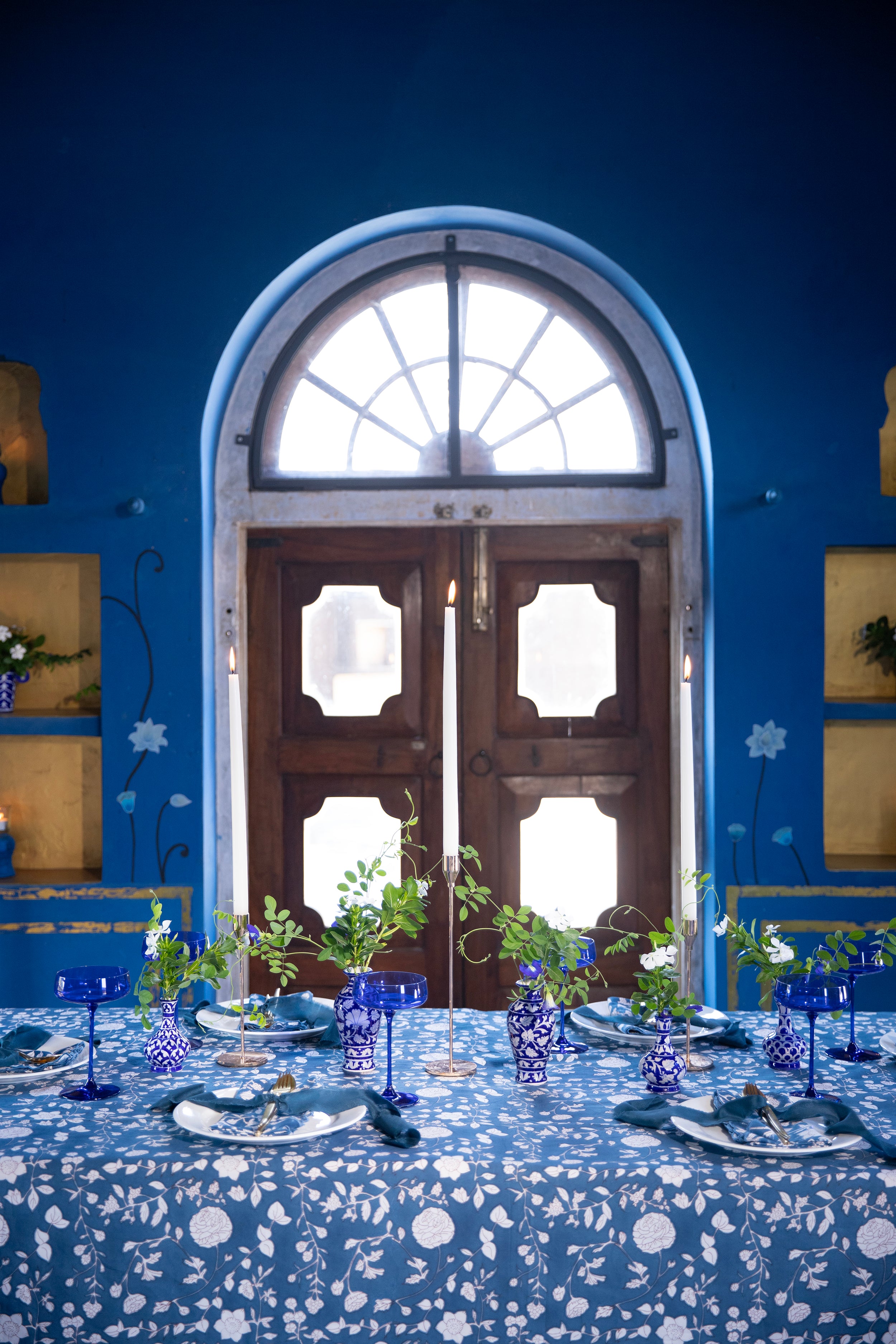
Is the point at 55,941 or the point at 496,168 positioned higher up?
the point at 496,168

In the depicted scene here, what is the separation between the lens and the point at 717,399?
324 cm

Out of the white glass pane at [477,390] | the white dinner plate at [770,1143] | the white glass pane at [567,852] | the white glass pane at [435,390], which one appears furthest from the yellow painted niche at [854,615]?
the white dinner plate at [770,1143]

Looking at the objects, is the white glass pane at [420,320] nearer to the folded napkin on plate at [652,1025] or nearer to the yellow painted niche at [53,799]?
the yellow painted niche at [53,799]

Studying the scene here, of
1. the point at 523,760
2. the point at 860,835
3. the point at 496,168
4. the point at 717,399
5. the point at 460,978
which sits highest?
the point at 496,168

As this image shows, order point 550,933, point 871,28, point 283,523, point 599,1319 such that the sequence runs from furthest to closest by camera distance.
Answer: point 283,523
point 871,28
point 550,933
point 599,1319

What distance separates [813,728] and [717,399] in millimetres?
1032

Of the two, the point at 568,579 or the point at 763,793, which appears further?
the point at 568,579

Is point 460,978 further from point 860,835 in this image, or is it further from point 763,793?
point 860,835

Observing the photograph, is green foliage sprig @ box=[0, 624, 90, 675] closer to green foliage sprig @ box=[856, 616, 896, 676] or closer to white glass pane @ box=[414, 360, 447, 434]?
white glass pane @ box=[414, 360, 447, 434]

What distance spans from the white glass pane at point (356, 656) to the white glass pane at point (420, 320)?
2.70 ft

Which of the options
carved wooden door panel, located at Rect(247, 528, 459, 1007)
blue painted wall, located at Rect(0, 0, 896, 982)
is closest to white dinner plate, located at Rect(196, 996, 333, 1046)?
blue painted wall, located at Rect(0, 0, 896, 982)

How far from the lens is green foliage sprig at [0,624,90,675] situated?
3314mm

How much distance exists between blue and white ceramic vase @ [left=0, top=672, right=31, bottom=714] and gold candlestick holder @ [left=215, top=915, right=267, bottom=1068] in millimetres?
1829

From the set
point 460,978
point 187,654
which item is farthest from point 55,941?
point 460,978
